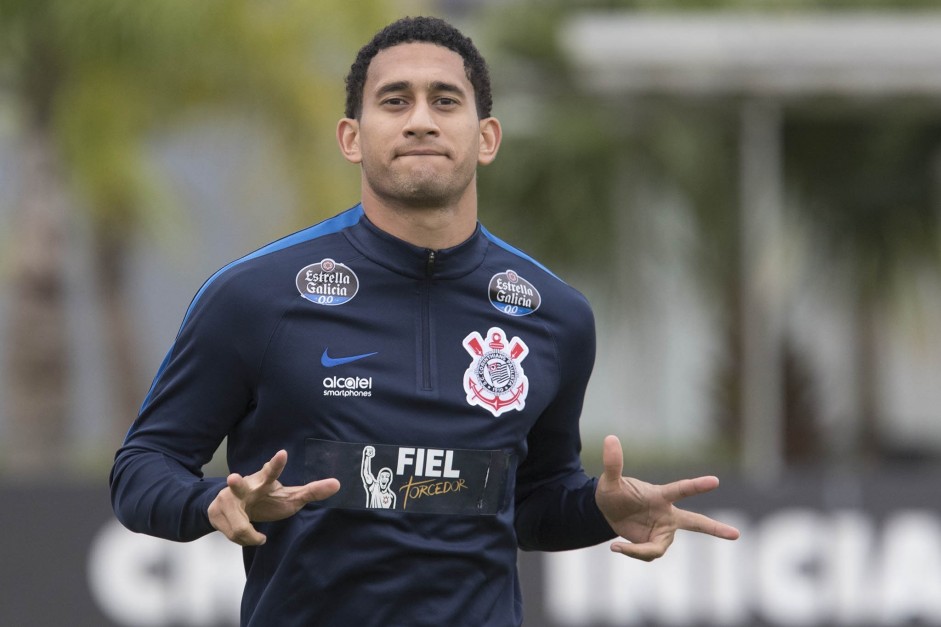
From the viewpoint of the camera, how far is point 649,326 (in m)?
16.7

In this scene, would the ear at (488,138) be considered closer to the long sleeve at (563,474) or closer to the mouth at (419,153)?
the mouth at (419,153)

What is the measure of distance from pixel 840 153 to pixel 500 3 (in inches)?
155

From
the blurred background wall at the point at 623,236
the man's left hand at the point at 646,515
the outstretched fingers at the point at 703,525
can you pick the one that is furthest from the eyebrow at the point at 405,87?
the blurred background wall at the point at 623,236

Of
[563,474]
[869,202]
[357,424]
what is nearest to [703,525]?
[563,474]

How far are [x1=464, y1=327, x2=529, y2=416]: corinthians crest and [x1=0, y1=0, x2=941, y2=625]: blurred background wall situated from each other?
5294mm

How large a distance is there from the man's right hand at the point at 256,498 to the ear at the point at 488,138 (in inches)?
37.0

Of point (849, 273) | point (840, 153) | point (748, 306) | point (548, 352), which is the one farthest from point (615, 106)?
point (548, 352)

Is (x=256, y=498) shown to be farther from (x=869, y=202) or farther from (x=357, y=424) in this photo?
(x=869, y=202)

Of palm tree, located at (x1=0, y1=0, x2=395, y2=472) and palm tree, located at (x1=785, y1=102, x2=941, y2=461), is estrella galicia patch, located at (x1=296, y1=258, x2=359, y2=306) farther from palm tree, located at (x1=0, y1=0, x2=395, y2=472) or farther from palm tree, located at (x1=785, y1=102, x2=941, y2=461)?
palm tree, located at (x1=785, y1=102, x2=941, y2=461)

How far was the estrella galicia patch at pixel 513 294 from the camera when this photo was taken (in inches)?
126

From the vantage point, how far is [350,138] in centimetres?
324

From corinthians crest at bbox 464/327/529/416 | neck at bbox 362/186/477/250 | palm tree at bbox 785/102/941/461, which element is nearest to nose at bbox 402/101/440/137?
neck at bbox 362/186/477/250

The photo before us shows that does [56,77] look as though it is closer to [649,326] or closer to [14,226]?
[14,226]

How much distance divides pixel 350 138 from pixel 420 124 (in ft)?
0.91
